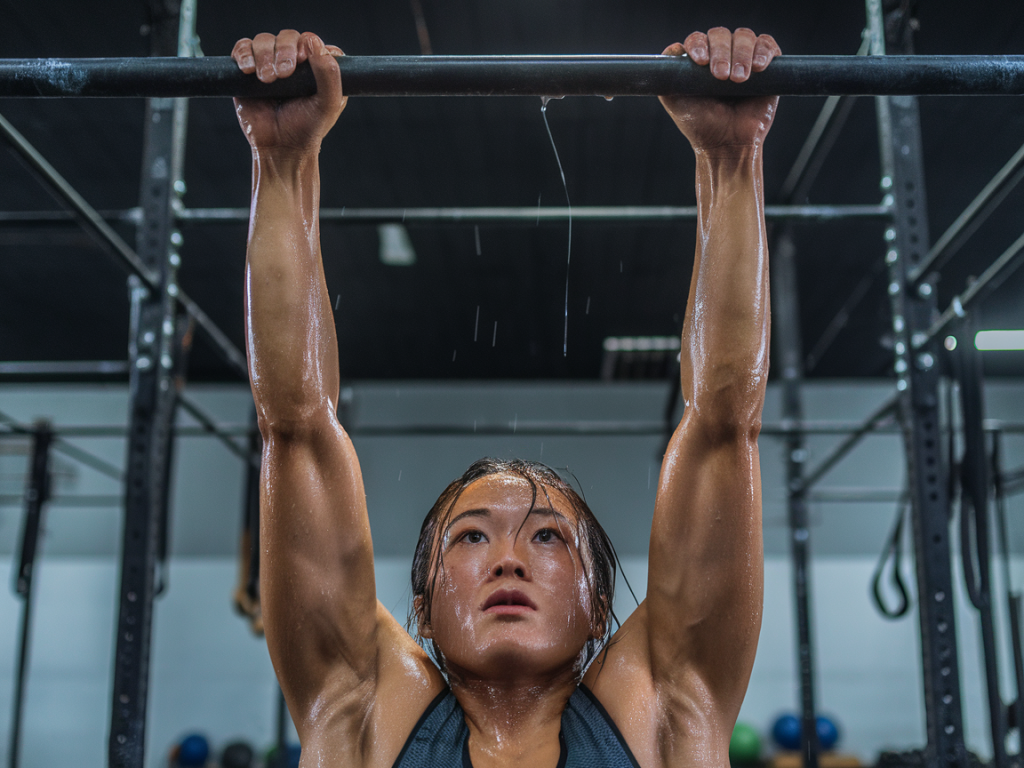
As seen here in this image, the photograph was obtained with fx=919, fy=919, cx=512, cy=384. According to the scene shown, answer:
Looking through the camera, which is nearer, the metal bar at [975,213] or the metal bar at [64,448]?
the metal bar at [975,213]

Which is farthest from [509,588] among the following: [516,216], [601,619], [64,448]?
[64,448]

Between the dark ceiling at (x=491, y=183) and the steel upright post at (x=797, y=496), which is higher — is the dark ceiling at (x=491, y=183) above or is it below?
above

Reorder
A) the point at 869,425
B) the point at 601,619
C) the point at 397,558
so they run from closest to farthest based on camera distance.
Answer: the point at 601,619
the point at 869,425
the point at 397,558

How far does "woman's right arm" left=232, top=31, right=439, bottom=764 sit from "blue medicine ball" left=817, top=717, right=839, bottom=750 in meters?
7.09

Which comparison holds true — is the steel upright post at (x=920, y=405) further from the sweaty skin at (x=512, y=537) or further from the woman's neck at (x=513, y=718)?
the woman's neck at (x=513, y=718)

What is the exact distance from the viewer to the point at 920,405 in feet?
7.40

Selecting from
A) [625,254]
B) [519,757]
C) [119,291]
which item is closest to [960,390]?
[519,757]

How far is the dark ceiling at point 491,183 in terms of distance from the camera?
13.0 ft

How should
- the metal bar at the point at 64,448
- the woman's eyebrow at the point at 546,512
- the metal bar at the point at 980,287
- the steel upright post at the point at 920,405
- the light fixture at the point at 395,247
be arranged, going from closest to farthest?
the woman's eyebrow at the point at 546,512 → the metal bar at the point at 980,287 → the steel upright post at the point at 920,405 → the metal bar at the point at 64,448 → the light fixture at the point at 395,247

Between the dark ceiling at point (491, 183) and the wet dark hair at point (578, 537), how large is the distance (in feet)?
4.65

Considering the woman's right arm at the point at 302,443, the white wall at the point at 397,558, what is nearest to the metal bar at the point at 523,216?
the woman's right arm at the point at 302,443

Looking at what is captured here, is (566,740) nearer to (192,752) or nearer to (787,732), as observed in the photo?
(787,732)

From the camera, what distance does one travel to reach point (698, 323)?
134 cm

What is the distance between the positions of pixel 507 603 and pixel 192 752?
7.36 m
